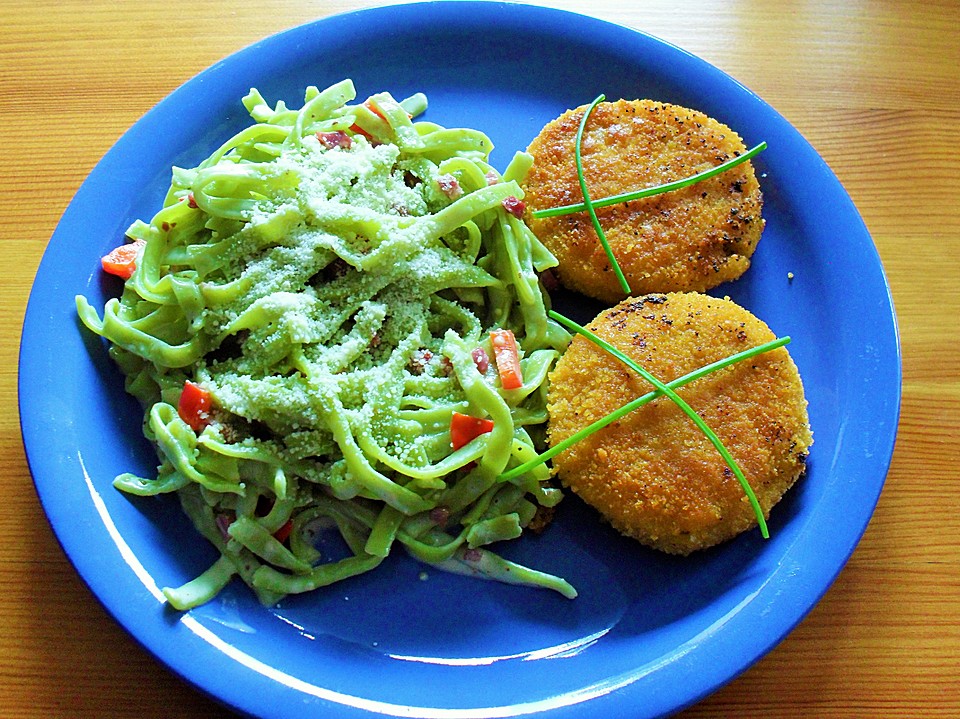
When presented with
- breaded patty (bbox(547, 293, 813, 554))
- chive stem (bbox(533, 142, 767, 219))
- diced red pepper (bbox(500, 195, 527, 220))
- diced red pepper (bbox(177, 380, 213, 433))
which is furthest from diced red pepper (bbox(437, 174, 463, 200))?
diced red pepper (bbox(177, 380, 213, 433))

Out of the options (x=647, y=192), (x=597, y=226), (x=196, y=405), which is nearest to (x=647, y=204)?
(x=647, y=192)

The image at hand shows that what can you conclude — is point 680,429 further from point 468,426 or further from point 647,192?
point 647,192

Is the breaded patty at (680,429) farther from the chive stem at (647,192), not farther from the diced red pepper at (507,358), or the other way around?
the chive stem at (647,192)

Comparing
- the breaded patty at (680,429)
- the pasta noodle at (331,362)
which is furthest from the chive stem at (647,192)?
the breaded patty at (680,429)

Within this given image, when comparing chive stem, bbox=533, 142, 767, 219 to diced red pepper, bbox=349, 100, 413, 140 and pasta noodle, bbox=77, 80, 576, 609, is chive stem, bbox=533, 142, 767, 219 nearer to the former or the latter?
pasta noodle, bbox=77, 80, 576, 609

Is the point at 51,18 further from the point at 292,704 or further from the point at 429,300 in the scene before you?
the point at 292,704
